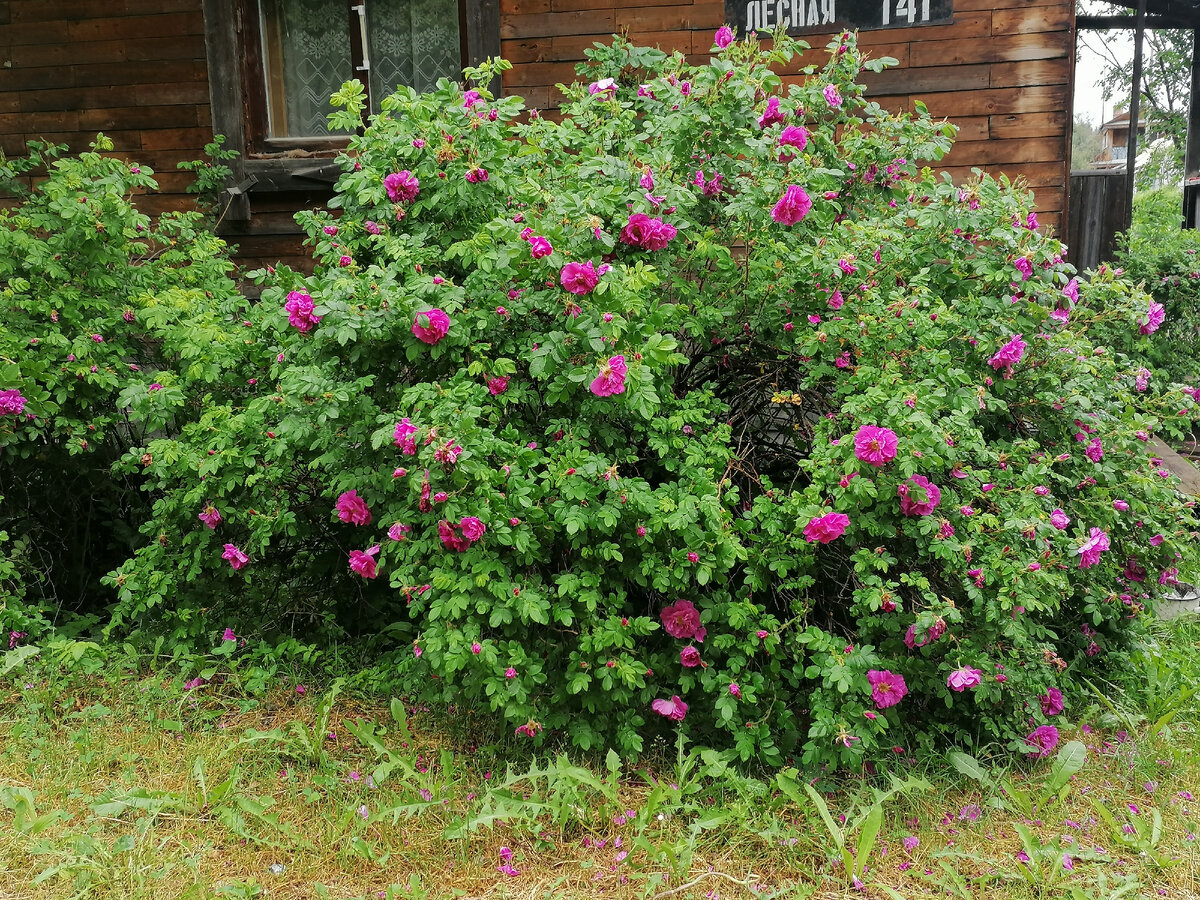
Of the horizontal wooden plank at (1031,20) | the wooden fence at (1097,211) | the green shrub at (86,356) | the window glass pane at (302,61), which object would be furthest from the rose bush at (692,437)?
the wooden fence at (1097,211)

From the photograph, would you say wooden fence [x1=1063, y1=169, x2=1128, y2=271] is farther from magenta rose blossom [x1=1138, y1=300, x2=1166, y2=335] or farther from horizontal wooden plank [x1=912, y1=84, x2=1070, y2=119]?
magenta rose blossom [x1=1138, y1=300, x2=1166, y2=335]

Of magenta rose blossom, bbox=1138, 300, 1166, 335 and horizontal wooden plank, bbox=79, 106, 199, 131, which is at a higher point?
horizontal wooden plank, bbox=79, 106, 199, 131

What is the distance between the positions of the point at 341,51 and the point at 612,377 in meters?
4.19

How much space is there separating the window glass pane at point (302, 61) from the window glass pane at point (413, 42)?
20 centimetres

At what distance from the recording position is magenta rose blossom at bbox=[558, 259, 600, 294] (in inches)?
104

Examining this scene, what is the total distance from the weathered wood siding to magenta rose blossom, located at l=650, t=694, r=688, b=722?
12.1 feet

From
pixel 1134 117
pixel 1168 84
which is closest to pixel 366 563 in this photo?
pixel 1134 117

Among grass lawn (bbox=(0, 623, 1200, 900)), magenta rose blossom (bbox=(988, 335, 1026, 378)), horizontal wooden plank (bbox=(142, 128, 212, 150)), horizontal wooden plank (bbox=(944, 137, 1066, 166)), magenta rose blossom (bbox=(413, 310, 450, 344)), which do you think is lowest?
grass lawn (bbox=(0, 623, 1200, 900))

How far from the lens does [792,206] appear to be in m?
2.95

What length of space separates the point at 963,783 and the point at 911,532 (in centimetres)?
81

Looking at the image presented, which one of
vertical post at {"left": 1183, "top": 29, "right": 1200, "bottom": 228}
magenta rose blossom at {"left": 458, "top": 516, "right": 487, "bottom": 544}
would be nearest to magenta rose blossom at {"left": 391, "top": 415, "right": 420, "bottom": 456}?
magenta rose blossom at {"left": 458, "top": 516, "right": 487, "bottom": 544}

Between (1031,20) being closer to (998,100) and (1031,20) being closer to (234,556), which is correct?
(998,100)

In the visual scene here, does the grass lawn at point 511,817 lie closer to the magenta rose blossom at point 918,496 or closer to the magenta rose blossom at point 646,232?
the magenta rose blossom at point 918,496

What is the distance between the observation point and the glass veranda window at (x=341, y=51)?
5.61m
